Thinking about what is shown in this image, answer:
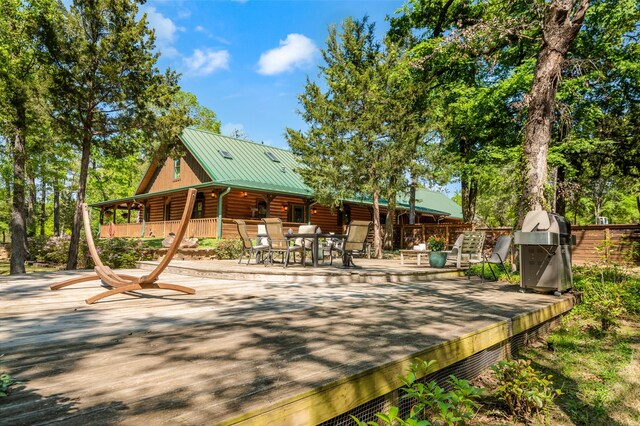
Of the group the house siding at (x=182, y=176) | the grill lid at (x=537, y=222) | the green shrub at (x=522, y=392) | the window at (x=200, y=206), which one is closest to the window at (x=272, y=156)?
the house siding at (x=182, y=176)

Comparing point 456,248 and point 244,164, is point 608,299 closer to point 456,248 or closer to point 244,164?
point 456,248

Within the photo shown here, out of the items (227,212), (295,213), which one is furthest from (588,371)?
(295,213)

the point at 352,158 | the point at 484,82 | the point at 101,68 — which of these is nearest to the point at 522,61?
the point at 484,82

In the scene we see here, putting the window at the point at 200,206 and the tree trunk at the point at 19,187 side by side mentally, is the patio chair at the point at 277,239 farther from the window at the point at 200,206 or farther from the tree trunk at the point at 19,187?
the window at the point at 200,206

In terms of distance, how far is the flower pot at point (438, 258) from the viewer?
8984 mm

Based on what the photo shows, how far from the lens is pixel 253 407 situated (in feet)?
4.75

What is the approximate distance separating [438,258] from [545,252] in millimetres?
3785

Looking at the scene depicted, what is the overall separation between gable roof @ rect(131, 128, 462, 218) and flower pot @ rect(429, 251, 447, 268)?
991 cm

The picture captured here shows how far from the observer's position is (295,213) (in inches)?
840

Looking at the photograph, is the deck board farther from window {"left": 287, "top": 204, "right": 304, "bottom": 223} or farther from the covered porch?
window {"left": 287, "top": 204, "right": 304, "bottom": 223}

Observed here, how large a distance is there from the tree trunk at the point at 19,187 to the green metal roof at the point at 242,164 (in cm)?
587

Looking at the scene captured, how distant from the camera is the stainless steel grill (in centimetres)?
512

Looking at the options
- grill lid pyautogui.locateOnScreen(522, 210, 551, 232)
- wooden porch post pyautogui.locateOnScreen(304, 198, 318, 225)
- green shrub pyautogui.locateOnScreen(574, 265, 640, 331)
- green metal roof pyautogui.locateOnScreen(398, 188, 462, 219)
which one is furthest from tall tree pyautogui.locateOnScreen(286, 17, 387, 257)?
green metal roof pyautogui.locateOnScreen(398, 188, 462, 219)

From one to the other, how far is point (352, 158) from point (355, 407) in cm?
1289
